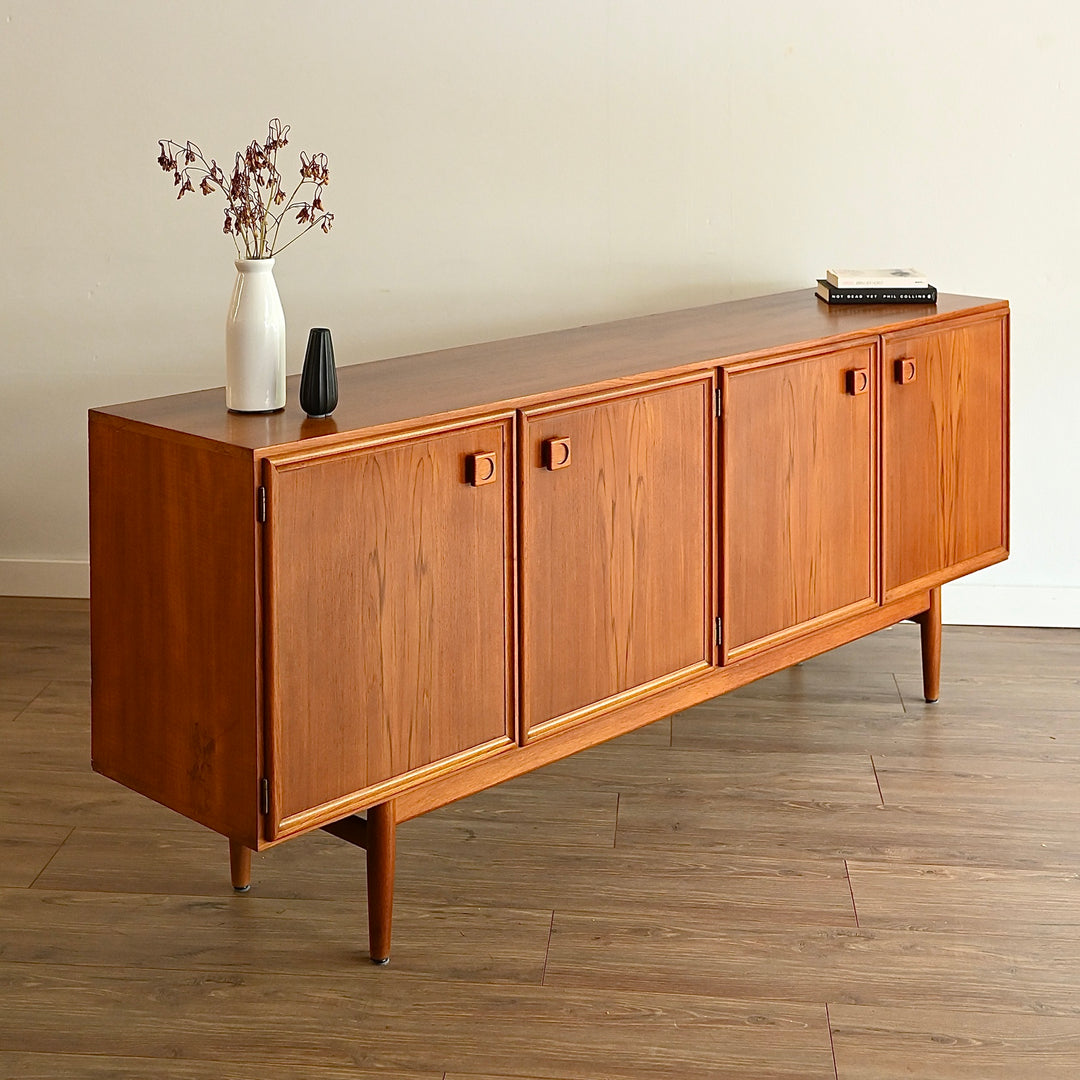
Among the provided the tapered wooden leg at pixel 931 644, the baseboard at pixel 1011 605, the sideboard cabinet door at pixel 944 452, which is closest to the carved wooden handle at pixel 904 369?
the sideboard cabinet door at pixel 944 452

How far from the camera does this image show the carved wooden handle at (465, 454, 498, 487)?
2.34m

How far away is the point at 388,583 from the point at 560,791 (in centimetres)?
95

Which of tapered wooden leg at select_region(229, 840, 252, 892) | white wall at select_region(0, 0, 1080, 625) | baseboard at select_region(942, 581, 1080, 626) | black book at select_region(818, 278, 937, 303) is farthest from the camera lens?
baseboard at select_region(942, 581, 1080, 626)

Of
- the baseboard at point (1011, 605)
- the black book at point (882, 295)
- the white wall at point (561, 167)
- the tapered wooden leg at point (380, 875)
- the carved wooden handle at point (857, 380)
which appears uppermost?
the white wall at point (561, 167)

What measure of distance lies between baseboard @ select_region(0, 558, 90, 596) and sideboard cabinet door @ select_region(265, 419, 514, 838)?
222cm

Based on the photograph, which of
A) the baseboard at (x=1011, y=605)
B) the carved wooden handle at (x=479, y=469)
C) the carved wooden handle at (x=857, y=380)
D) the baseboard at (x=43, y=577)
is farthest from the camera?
the baseboard at (x=43, y=577)

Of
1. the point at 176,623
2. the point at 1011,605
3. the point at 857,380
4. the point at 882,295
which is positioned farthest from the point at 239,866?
the point at 1011,605

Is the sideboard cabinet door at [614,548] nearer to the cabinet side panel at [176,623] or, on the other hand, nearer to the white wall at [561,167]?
the cabinet side panel at [176,623]

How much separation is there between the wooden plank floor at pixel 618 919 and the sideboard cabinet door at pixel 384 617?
12.9 inches

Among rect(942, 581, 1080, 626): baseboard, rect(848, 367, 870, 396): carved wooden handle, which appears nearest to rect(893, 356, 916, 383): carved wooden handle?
rect(848, 367, 870, 396): carved wooden handle

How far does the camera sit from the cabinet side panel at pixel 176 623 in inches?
82.6

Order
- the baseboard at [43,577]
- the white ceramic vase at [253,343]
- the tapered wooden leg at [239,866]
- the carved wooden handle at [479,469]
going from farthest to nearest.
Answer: the baseboard at [43,577], the tapered wooden leg at [239,866], the carved wooden handle at [479,469], the white ceramic vase at [253,343]

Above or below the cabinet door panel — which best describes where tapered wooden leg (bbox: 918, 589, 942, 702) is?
below

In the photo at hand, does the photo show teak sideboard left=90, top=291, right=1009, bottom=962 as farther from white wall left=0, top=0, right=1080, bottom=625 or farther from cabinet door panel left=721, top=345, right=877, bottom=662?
white wall left=0, top=0, right=1080, bottom=625
